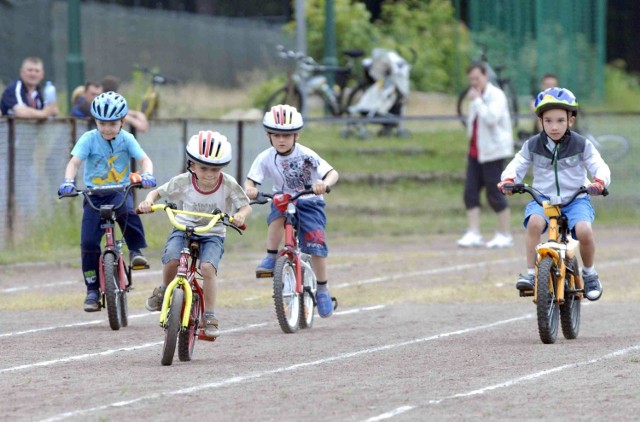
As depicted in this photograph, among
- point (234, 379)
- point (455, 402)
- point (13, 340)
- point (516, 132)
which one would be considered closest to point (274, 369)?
point (234, 379)

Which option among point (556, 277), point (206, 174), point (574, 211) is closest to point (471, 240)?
point (574, 211)

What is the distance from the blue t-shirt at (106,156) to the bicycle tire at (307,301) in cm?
173

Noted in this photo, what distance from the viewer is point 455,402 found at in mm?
8742

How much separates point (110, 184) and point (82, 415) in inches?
196

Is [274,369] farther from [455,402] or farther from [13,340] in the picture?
[13,340]

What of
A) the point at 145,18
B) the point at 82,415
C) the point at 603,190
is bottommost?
the point at 82,415

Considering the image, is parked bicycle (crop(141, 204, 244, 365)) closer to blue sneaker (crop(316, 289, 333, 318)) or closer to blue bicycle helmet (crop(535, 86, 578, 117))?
blue sneaker (crop(316, 289, 333, 318))

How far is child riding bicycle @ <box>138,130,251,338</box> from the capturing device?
10891 mm

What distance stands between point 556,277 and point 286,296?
7.32 feet

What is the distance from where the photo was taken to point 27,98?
756 inches

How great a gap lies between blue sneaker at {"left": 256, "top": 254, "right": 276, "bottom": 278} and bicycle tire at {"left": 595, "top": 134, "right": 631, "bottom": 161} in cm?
1267

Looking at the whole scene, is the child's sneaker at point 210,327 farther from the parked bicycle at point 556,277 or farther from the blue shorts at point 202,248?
the parked bicycle at point 556,277

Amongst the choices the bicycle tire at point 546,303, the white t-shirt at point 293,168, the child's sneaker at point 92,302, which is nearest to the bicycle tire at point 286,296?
the white t-shirt at point 293,168

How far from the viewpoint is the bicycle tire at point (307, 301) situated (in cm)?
1280
